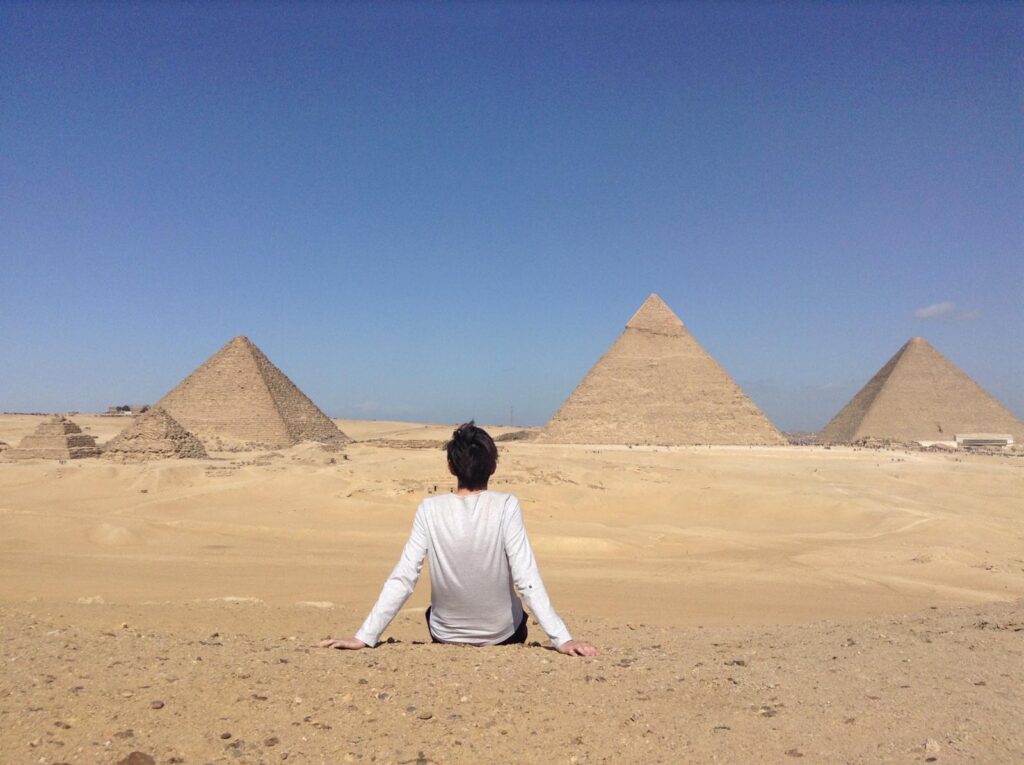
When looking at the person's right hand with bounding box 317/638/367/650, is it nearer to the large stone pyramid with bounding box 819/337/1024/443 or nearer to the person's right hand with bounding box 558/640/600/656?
the person's right hand with bounding box 558/640/600/656

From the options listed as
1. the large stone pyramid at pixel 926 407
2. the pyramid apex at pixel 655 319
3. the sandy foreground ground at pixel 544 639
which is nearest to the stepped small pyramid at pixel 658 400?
the pyramid apex at pixel 655 319

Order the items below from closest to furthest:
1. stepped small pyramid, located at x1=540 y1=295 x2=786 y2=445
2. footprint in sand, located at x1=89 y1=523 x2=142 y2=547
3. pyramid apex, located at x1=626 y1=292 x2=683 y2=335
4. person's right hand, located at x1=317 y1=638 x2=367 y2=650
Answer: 1. person's right hand, located at x1=317 y1=638 x2=367 y2=650
2. footprint in sand, located at x1=89 y1=523 x2=142 y2=547
3. stepped small pyramid, located at x1=540 y1=295 x2=786 y2=445
4. pyramid apex, located at x1=626 y1=292 x2=683 y2=335

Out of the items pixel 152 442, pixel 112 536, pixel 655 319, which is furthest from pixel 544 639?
pixel 655 319

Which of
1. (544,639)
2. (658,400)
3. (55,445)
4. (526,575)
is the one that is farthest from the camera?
(658,400)

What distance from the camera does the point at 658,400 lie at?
41.2 meters

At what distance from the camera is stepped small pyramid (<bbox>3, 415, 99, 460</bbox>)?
24.0 meters

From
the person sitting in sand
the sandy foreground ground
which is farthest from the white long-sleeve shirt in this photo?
the sandy foreground ground

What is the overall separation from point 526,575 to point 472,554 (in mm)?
263

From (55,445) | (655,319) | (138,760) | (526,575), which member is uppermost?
(655,319)

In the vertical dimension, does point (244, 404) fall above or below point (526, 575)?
above

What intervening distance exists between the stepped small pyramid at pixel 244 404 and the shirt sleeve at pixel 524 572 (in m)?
29.8

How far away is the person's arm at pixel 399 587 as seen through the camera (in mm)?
3428

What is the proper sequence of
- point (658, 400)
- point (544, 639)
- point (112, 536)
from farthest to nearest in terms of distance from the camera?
1. point (658, 400)
2. point (112, 536)
3. point (544, 639)

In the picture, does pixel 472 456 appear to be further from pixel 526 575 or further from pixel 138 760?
pixel 138 760
